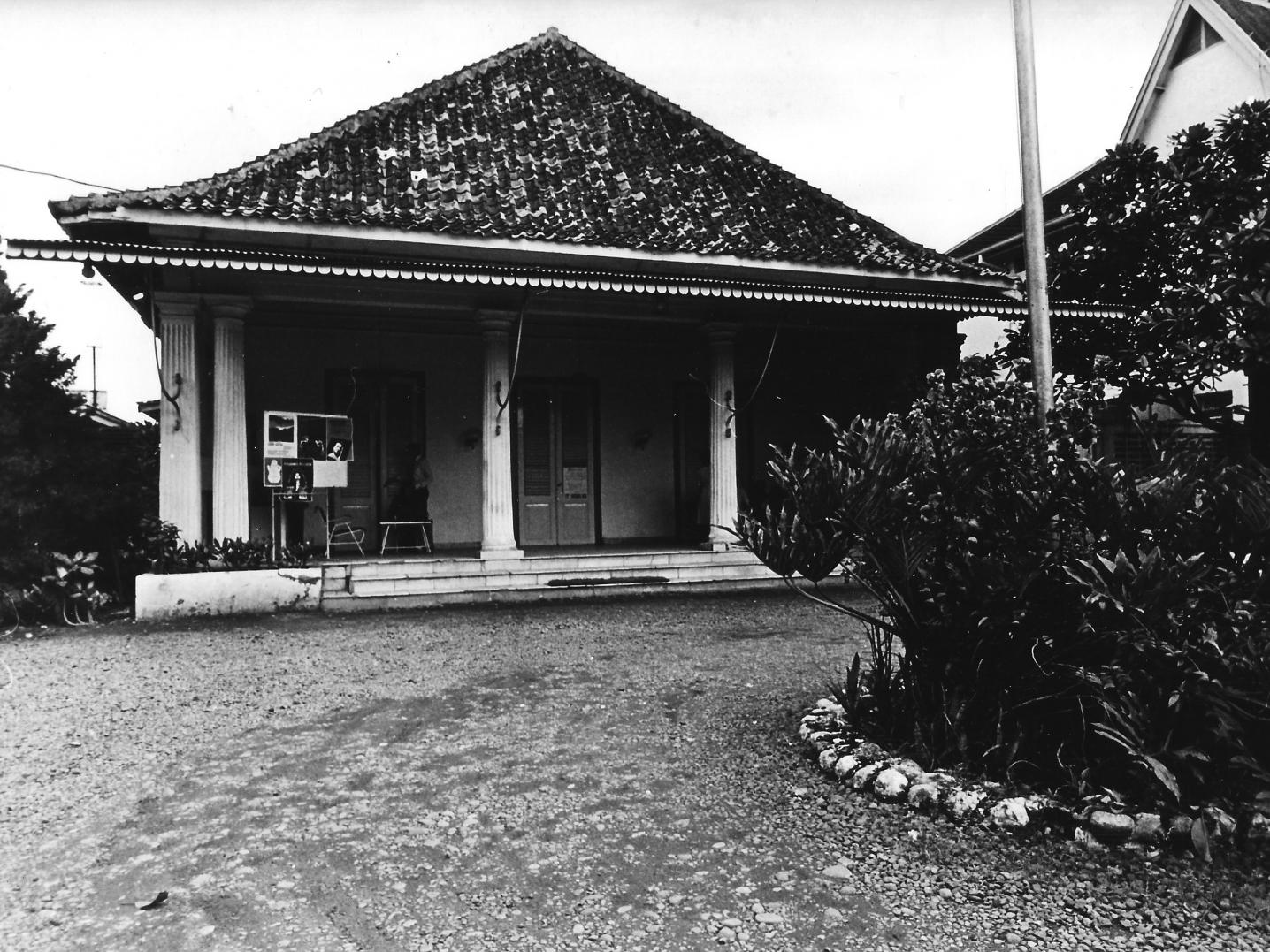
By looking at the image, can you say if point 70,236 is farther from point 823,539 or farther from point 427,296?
point 823,539

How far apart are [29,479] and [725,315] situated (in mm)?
7453

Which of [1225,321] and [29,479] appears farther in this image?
[29,479]

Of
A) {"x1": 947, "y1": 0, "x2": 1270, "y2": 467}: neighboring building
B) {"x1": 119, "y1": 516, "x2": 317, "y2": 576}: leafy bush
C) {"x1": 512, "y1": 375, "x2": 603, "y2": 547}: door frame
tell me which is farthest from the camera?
{"x1": 947, "y1": 0, "x2": 1270, "y2": 467}: neighboring building

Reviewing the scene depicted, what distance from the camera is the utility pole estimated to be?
5.47 m

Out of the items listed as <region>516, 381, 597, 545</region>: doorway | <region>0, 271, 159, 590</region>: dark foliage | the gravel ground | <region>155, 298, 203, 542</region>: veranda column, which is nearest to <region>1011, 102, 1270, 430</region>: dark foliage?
the gravel ground

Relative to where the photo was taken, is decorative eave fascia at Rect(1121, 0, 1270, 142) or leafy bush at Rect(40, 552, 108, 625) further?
decorative eave fascia at Rect(1121, 0, 1270, 142)

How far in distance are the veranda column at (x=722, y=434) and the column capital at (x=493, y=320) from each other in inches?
94.5

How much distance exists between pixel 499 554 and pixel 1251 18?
15.8 metres

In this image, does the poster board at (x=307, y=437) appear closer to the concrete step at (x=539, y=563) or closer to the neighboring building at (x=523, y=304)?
the neighboring building at (x=523, y=304)

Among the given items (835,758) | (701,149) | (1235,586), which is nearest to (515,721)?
(835,758)

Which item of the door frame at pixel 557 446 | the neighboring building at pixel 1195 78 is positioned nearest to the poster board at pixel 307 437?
the door frame at pixel 557 446

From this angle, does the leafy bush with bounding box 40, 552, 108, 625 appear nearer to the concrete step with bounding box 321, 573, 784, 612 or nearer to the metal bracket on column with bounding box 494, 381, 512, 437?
the concrete step with bounding box 321, 573, 784, 612

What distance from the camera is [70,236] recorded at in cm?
893

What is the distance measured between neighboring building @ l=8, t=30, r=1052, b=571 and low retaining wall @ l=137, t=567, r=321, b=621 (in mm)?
720
